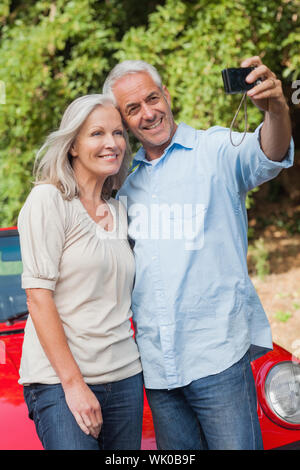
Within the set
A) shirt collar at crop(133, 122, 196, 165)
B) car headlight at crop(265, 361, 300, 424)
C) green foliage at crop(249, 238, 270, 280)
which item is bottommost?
green foliage at crop(249, 238, 270, 280)

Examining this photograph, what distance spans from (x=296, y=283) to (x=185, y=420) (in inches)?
210

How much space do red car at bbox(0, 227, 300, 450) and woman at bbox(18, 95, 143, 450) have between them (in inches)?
9.7

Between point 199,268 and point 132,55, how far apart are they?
14.7 feet

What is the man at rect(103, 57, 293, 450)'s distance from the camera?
1.84 m

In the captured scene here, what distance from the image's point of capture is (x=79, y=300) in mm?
1769

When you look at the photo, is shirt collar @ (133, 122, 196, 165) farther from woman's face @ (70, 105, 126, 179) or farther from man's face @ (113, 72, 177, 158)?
woman's face @ (70, 105, 126, 179)

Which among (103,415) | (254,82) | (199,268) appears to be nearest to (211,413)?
(103,415)

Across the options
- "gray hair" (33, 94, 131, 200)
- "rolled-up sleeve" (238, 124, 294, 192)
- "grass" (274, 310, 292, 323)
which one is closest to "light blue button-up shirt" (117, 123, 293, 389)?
"rolled-up sleeve" (238, 124, 294, 192)

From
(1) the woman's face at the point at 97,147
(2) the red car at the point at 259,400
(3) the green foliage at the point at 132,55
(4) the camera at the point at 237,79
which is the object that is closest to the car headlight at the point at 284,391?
(2) the red car at the point at 259,400

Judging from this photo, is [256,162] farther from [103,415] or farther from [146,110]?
[103,415]

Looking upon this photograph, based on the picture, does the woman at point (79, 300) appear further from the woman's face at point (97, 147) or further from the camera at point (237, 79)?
the camera at point (237, 79)

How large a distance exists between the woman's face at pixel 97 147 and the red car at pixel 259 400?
0.91 m

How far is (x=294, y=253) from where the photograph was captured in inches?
336
